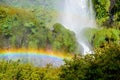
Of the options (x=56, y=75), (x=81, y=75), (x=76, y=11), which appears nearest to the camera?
(x=81, y=75)

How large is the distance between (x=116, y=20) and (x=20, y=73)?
29721 mm

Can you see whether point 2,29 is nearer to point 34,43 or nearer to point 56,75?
point 34,43

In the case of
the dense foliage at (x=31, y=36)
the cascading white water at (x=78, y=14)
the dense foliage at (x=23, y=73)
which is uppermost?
the cascading white water at (x=78, y=14)

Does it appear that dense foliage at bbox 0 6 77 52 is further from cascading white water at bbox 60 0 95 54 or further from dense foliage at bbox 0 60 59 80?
dense foliage at bbox 0 60 59 80

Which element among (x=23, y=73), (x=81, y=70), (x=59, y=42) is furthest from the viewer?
(x=59, y=42)

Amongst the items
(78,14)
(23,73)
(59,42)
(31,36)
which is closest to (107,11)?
(78,14)

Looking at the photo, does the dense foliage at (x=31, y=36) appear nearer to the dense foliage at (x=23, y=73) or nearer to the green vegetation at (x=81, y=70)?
the dense foliage at (x=23, y=73)

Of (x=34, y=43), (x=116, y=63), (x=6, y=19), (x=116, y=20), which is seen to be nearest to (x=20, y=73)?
(x=116, y=63)

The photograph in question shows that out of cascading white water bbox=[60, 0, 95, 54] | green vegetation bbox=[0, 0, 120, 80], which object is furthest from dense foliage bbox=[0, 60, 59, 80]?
cascading white water bbox=[60, 0, 95, 54]

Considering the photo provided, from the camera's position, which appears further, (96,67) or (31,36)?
(31,36)

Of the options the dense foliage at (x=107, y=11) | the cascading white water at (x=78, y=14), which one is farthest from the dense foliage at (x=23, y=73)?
the dense foliage at (x=107, y=11)

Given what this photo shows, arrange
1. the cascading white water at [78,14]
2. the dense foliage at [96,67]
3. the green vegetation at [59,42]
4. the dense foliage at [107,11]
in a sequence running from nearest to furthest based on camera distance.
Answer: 1. the dense foliage at [96,67]
2. the green vegetation at [59,42]
3. the cascading white water at [78,14]
4. the dense foliage at [107,11]

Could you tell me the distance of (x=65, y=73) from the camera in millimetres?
18156

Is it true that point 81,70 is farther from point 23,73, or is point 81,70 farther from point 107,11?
point 107,11
